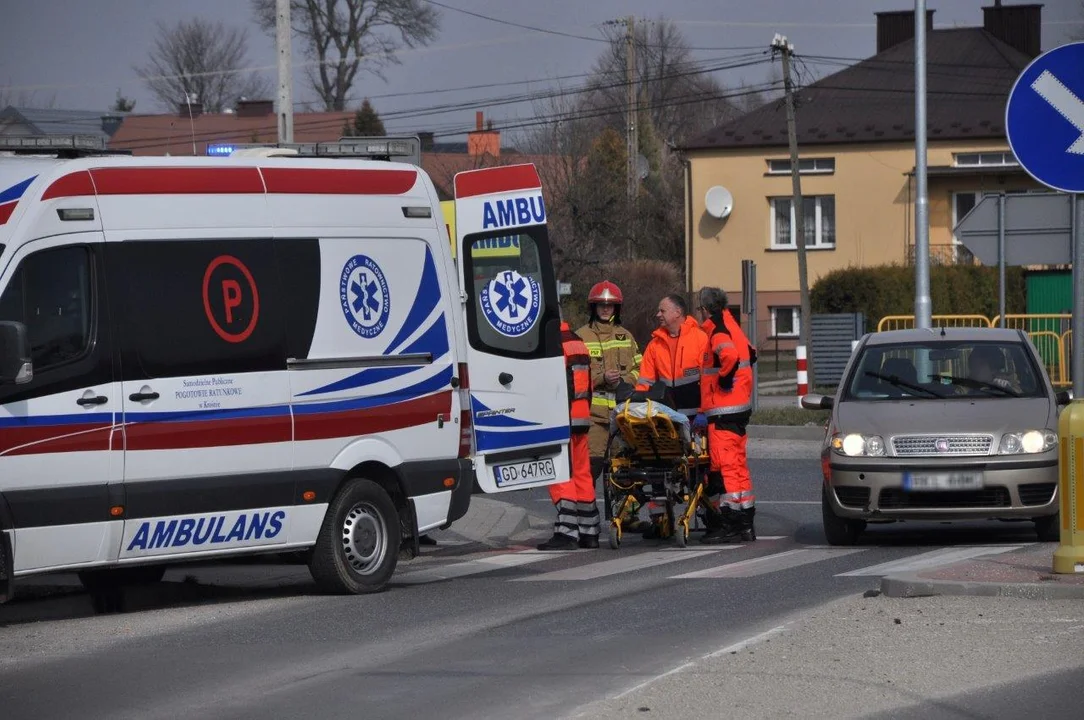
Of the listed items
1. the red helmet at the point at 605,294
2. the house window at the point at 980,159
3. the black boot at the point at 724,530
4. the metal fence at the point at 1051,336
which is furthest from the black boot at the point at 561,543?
the house window at the point at 980,159

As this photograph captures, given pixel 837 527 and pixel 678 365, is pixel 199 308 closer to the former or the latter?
pixel 678 365

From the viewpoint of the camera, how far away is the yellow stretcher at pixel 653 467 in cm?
1255

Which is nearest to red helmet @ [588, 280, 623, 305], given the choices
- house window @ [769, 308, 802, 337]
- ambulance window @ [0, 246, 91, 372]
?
ambulance window @ [0, 246, 91, 372]

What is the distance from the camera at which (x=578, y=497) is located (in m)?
13.1

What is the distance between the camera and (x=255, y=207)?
1012 centimetres

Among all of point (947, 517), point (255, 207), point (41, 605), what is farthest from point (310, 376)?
point (947, 517)

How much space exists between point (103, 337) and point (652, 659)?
3567 mm

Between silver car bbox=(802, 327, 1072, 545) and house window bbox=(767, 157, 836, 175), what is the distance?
39.6 m

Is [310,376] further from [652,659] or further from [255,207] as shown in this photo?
[652,659]

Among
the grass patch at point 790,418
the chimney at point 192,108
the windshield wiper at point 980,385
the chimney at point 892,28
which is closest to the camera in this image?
the windshield wiper at point 980,385

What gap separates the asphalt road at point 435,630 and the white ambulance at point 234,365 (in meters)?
0.53

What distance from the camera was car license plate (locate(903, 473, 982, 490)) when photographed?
12.0 metres

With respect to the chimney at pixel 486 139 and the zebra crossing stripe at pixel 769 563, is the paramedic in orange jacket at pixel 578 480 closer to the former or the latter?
the zebra crossing stripe at pixel 769 563

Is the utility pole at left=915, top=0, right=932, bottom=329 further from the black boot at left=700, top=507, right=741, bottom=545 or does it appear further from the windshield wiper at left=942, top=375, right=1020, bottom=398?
the black boot at left=700, top=507, right=741, bottom=545
